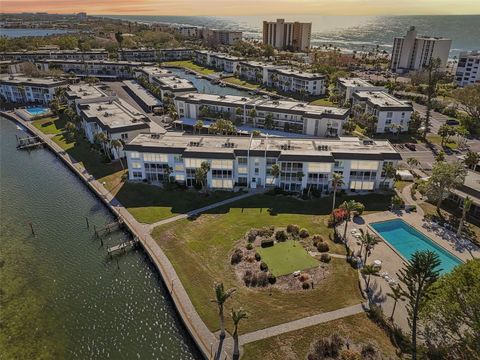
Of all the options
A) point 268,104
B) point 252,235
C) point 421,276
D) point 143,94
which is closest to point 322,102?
point 268,104

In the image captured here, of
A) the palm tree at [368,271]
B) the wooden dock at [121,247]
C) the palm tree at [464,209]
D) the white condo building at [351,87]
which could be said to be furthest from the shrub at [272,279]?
the white condo building at [351,87]

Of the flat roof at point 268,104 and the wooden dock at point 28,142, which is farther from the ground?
the flat roof at point 268,104

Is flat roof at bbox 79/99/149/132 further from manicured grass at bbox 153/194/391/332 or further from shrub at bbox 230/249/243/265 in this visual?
shrub at bbox 230/249/243/265

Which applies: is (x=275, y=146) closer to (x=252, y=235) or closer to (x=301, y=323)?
(x=252, y=235)

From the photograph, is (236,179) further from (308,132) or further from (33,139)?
(33,139)

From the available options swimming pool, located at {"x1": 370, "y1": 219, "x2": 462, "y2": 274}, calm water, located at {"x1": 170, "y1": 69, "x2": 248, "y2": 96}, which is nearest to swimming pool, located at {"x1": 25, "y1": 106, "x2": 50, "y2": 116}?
calm water, located at {"x1": 170, "y1": 69, "x2": 248, "y2": 96}

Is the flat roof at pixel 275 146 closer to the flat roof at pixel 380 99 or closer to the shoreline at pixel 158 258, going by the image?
the shoreline at pixel 158 258

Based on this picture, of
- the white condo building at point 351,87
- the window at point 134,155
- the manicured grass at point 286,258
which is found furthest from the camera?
the white condo building at point 351,87
